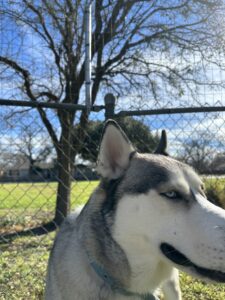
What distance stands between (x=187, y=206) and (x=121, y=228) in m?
0.38

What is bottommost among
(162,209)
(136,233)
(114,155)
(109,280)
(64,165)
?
(64,165)

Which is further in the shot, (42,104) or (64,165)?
(64,165)

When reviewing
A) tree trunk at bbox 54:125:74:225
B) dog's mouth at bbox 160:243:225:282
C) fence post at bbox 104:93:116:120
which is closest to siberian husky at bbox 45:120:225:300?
dog's mouth at bbox 160:243:225:282

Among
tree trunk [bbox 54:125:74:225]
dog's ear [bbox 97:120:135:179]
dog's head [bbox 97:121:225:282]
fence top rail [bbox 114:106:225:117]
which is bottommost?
tree trunk [bbox 54:125:74:225]

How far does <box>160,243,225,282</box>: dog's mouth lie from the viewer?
6.51ft

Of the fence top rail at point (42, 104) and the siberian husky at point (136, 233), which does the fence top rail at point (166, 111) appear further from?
the siberian husky at point (136, 233)

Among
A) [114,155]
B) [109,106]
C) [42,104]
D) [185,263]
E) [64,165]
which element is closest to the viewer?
[185,263]

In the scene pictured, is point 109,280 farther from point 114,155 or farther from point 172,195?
point 114,155

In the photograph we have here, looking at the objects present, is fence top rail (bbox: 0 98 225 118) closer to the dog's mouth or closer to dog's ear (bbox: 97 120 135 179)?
→ dog's ear (bbox: 97 120 135 179)

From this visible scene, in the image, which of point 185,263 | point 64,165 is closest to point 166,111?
point 185,263

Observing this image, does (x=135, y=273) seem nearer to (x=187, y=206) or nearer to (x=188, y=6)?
(x=187, y=206)

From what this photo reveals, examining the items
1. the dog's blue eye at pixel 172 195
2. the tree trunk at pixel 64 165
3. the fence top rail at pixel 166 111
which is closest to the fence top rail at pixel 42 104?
the fence top rail at pixel 166 111

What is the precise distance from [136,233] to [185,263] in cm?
30

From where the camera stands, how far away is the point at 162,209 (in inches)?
81.3
